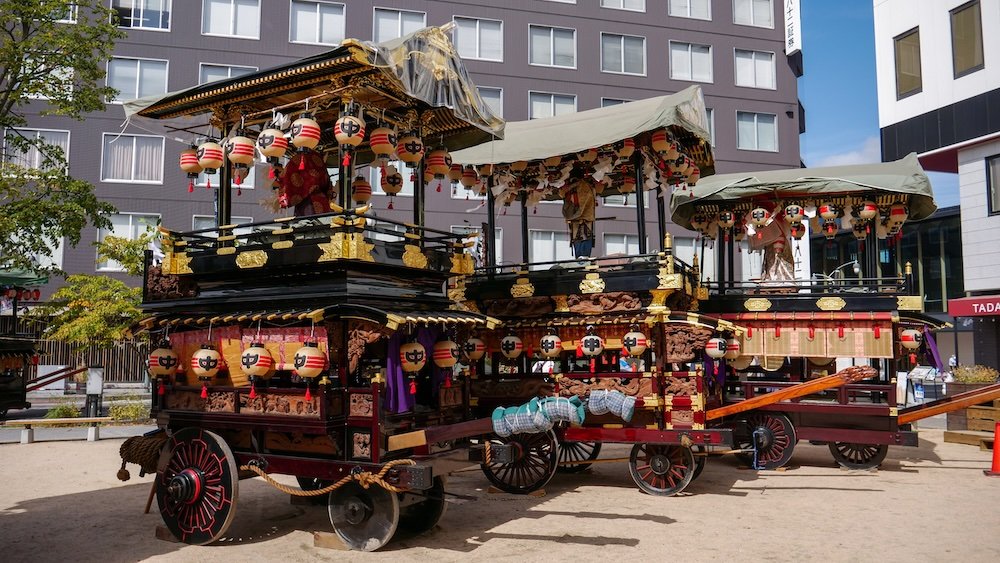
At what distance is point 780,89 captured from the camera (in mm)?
36531

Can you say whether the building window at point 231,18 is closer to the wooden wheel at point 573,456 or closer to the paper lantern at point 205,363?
the wooden wheel at point 573,456

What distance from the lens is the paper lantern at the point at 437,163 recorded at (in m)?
12.8

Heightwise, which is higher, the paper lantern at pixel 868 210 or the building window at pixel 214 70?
the building window at pixel 214 70

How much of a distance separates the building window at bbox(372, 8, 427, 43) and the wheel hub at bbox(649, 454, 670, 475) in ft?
78.9

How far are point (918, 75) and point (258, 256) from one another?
28026 mm

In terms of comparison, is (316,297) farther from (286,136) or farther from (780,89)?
(780,89)

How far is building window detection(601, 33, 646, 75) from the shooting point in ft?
114

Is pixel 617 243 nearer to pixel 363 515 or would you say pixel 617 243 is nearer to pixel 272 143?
pixel 272 143

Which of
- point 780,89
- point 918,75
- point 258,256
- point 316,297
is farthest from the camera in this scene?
point 780,89

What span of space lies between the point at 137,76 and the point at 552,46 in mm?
17236

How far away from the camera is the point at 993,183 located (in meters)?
26.6

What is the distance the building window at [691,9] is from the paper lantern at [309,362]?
31.0 meters

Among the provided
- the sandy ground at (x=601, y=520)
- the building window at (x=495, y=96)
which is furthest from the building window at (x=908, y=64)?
the sandy ground at (x=601, y=520)

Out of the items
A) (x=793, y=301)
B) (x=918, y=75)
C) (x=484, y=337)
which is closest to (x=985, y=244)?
(x=918, y=75)
